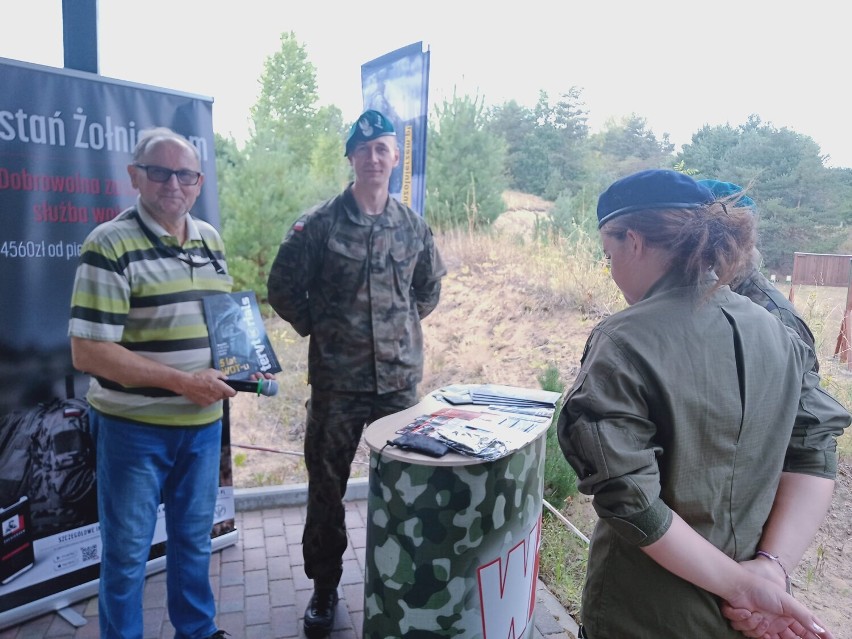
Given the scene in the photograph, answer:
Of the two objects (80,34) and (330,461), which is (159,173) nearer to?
(80,34)

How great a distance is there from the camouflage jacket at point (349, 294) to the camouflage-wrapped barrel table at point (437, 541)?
822mm

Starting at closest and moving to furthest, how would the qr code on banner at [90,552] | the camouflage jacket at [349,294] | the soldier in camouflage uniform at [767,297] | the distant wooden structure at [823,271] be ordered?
the soldier in camouflage uniform at [767,297]
the camouflage jacket at [349,294]
the qr code on banner at [90,552]
the distant wooden structure at [823,271]

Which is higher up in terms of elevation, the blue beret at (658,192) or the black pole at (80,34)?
the black pole at (80,34)

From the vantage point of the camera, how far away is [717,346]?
1104mm

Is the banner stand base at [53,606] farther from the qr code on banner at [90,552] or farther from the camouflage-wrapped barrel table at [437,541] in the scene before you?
the camouflage-wrapped barrel table at [437,541]

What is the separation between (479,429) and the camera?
5.91 ft

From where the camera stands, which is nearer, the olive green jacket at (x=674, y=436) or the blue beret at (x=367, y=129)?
the olive green jacket at (x=674, y=436)

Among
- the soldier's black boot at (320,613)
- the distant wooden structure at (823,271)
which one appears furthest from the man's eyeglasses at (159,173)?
the distant wooden structure at (823,271)

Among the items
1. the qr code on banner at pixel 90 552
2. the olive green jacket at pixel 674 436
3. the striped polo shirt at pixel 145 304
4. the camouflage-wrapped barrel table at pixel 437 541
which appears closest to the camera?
the olive green jacket at pixel 674 436

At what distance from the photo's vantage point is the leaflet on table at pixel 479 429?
1658 millimetres

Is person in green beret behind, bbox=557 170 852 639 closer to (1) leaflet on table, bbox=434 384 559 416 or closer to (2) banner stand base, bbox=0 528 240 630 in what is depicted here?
(1) leaflet on table, bbox=434 384 559 416

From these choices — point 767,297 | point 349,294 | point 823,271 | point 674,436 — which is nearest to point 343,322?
point 349,294

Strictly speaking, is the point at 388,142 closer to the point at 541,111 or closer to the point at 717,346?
the point at 717,346

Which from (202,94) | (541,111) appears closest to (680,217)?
(202,94)
